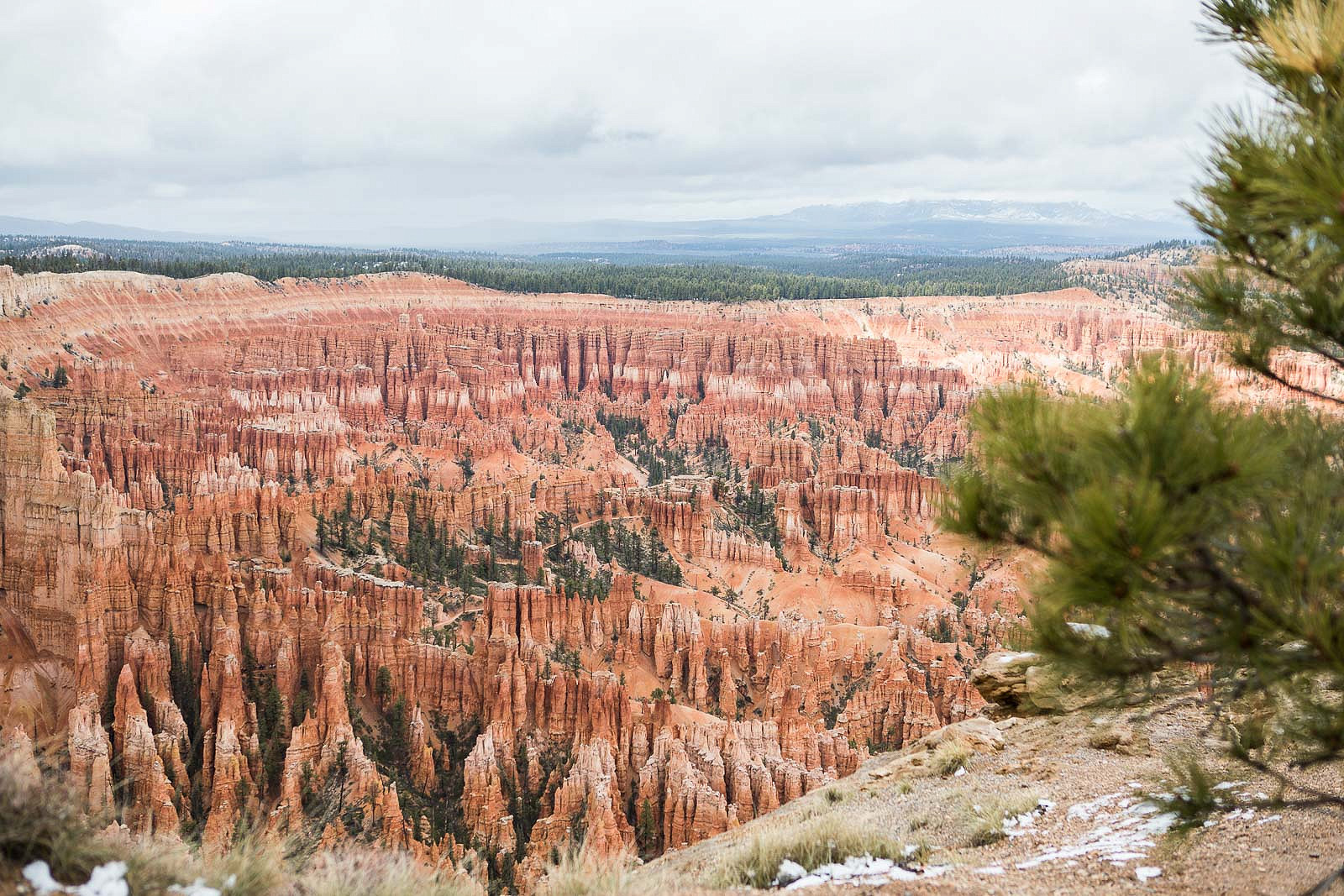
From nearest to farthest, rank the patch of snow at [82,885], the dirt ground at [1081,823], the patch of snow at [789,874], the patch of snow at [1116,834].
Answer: the patch of snow at [82,885]
the dirt ground at [1081,823]
the patch of snow at [1116,834]
the patch of snow at [789,874]

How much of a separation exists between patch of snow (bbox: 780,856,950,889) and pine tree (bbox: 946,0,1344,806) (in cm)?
233

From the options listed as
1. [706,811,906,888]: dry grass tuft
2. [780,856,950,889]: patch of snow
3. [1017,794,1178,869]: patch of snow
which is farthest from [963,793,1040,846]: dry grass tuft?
[780,856,950,889]: patch of snow

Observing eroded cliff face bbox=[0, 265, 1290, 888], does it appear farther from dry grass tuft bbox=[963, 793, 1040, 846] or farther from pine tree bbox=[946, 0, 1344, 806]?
dry grass tuft bbox=[963, 793, 1040, 846]

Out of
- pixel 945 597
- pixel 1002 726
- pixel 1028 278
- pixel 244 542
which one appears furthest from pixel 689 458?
pixel 1028 278

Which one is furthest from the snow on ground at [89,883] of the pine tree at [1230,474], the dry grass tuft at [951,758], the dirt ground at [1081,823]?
the dry grass tuft at [951,758]

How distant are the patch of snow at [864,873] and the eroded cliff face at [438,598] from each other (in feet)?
7.90

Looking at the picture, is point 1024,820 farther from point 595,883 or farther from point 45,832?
point 45,832

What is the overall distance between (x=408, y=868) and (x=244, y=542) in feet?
96.9

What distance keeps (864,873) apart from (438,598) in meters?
27.5

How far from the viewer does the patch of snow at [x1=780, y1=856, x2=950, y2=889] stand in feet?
21.5

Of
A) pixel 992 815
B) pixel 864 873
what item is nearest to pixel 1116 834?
pixel 992 815

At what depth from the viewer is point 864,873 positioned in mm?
6887

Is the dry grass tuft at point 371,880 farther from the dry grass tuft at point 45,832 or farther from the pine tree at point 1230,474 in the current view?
the pine tree at point 1230,474

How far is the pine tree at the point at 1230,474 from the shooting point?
399 centimetres
